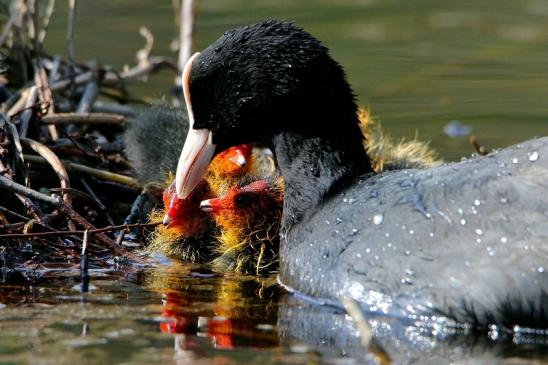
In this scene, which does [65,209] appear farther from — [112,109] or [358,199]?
[112,109]

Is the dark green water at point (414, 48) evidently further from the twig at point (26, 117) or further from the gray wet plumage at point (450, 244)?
the gray wet plumage at point (450, 244)

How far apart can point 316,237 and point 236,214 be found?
0.58 meters

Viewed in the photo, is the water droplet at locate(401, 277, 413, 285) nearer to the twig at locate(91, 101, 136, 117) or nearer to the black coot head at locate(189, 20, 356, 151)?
the black coot head at locate(189, 20, 356, 151)

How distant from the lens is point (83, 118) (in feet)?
20.2

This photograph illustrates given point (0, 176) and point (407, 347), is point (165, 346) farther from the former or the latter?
point (0, 176)

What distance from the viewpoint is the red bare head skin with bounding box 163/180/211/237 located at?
5176mm

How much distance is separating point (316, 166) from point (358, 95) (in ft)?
7.96

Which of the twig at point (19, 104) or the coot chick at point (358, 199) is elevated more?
the twig at point (19, 104)

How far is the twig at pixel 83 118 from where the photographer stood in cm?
602

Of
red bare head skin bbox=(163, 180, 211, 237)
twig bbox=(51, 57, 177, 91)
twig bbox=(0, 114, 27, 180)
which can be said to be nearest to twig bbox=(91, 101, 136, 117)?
twig bbox=(51, 57, 177, 91)

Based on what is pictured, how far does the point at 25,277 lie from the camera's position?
189 inches

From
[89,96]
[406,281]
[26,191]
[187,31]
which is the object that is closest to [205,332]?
[406,281]

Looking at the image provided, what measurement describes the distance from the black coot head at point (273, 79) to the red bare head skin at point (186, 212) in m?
0.49

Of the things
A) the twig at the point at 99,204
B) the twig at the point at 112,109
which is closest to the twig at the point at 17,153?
the twig at the point at 99,204
